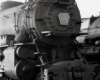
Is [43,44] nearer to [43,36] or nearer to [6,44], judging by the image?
[43,36]

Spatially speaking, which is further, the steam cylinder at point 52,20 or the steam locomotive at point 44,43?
the steam cylinder at point 52,20

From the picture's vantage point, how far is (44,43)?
767cm

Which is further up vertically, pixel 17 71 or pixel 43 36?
pixel 43 36

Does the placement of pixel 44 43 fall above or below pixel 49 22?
below

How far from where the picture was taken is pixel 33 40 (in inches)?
300

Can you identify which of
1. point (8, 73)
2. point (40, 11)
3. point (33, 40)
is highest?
point (40, 11)

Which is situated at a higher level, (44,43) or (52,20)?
(52,20)

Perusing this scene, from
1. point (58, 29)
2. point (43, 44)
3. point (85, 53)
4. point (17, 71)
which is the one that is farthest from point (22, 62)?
point (85, 53)

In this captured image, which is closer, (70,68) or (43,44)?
(70,68)

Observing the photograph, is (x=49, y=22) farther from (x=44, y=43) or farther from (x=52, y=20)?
(x=44, y=43)

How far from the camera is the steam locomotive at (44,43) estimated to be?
742 centimetres

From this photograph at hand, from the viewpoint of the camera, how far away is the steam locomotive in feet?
24.3

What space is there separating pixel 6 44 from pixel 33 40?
1.26 metres

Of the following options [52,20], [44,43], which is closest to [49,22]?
[52,20]
